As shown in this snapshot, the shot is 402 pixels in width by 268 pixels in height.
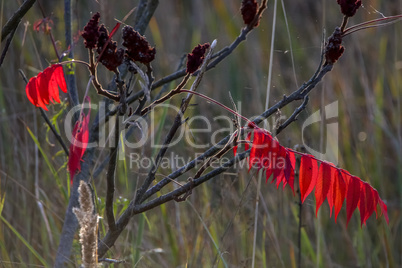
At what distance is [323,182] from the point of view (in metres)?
1.10

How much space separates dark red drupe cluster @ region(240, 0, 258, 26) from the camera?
108 cm

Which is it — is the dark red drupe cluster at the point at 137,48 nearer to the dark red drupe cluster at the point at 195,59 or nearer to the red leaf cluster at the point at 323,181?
the dark red drupe cluster at the point at 195,59

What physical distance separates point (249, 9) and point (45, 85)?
0.44 metres

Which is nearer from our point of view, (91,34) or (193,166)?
(91,34)

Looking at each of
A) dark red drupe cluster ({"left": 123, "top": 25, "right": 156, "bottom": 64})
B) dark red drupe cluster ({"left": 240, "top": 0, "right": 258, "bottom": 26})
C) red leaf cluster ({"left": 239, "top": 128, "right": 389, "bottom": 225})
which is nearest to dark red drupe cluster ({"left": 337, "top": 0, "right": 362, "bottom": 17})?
dark red drupe cluster ({"left": 240, "top": 0, "right": 258, "bottom": 26})

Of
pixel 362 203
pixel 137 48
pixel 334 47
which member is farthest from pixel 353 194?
pixel 137 48

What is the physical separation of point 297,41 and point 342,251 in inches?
43.7

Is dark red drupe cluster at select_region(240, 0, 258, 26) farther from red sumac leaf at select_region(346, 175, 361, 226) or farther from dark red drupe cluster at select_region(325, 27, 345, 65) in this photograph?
red sumac leaf at select_region(346, 175, 361, 226)

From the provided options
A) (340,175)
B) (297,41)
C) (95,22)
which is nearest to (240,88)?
(297,41)

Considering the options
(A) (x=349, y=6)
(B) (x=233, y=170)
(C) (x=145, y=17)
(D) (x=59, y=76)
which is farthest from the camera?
(B) (x=233, y=170)

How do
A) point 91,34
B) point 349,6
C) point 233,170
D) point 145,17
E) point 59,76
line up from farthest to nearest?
point 233,170 < point 145,17 < point 59,76 < point 349,6 < point 91,34

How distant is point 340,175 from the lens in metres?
1.12

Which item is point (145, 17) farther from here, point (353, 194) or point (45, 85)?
point (353, 194)

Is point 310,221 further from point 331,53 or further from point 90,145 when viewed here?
point 331,53
